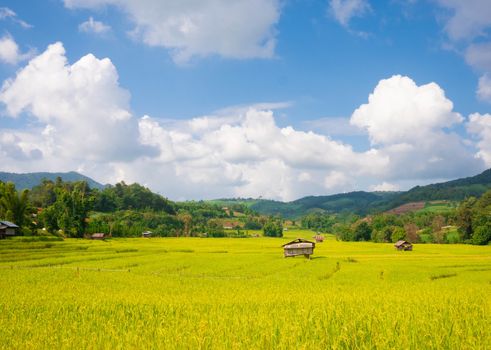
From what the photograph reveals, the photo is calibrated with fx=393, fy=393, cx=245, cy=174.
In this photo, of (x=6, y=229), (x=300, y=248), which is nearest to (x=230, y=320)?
(x=300, y=248)

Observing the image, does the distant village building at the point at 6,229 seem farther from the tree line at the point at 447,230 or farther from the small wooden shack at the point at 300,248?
the tree line at the point at 447,230

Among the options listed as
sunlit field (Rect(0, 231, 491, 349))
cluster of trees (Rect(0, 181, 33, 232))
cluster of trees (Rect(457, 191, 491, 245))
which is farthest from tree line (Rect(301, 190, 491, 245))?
cluster of trees (Rect(0, 181, 33, 232))

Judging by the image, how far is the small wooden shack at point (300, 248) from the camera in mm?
57719

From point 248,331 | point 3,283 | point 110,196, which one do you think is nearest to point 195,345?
point 248,331

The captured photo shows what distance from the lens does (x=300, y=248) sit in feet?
191

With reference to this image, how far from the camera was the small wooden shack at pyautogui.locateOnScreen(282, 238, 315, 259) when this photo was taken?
57.7m

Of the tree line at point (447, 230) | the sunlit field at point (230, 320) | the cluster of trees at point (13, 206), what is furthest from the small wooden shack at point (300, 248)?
the tree line at point (447, 230)

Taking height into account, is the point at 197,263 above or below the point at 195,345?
below

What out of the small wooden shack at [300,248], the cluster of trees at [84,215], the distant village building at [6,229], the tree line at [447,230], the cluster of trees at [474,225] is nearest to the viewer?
the small wooden shack at [300,248]

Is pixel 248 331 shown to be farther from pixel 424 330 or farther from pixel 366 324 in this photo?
pixel 424 330

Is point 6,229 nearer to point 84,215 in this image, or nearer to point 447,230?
point 84,215

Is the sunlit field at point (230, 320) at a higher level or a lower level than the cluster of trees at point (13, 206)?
lower

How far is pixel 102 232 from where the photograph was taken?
110 metres

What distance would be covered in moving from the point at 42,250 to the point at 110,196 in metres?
133
